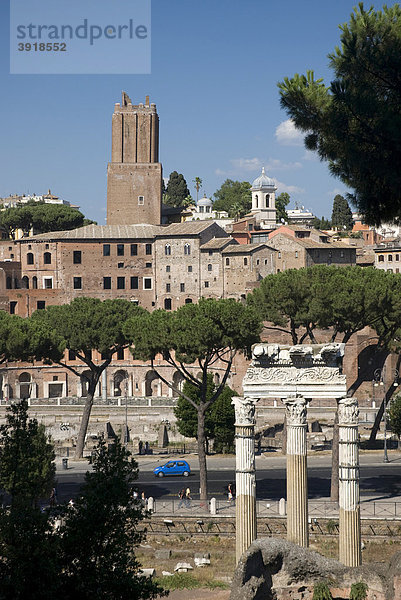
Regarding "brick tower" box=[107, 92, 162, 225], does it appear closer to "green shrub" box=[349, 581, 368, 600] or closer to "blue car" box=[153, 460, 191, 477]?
"blue car" box=[153, 460, 191, 477]

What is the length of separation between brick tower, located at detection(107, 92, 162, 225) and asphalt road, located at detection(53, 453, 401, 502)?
36.0 metres

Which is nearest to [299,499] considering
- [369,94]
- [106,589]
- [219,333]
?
→ [106,589]

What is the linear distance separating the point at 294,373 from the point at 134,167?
56.2 meters

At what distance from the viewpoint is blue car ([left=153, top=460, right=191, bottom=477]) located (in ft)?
129

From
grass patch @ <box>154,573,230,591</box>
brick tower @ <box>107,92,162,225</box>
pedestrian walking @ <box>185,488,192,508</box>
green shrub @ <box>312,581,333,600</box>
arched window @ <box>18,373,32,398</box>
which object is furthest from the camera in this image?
brick tower @ <box>107,92,162,225</box>

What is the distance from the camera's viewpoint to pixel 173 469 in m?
39.6

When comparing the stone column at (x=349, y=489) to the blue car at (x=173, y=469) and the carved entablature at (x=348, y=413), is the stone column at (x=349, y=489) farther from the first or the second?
the blue car at (x=173, y=469)

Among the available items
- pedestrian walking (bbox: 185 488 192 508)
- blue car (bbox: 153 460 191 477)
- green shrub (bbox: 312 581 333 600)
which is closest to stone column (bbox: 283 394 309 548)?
green shrub (bbox: 312 581 333 600)

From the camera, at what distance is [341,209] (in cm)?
10556

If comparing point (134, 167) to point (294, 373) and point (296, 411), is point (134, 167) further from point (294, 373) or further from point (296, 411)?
point (296, 411)

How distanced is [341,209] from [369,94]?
289ft

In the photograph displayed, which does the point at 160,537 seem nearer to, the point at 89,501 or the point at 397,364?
the point at 89,501

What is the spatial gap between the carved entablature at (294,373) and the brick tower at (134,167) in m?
54.7

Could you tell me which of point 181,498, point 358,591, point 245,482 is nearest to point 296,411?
point 245,482
